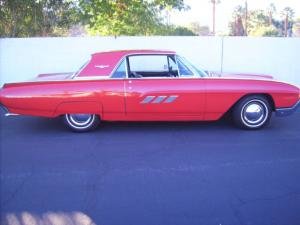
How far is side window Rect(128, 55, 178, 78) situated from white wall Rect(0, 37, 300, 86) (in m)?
3.31

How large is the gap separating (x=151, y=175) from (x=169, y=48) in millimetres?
6765

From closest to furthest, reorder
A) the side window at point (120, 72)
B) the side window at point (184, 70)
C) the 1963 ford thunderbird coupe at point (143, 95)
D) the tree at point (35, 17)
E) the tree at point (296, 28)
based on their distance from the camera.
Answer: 1. the 1963 ford thunderbird coupe at point (143, 95)
2. the side window at point (120, 72)
3. the side window at point (184, 70)
4. the tree at point (35, 17)
5. the tree at point (296, 28)

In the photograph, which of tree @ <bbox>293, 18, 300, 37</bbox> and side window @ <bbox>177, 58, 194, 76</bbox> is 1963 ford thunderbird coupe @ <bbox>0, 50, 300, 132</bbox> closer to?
side window @ <bbox>177, 58, 194, 76</bbox>

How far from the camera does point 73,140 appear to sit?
243 inches

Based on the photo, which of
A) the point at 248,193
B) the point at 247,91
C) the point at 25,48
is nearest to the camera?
the point at 248,193

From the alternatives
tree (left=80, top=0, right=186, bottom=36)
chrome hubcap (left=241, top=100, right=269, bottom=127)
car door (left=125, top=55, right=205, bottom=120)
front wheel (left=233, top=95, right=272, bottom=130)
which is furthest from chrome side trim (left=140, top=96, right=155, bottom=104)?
tree (left=80, top=0, right=186, bottom=36)

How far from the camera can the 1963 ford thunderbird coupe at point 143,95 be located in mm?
6410

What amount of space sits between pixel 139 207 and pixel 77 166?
1387mm

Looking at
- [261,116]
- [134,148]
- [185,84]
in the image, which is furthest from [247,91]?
[134,148]

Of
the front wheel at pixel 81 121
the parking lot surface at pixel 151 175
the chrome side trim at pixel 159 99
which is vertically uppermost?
the chrome side trim at pixel 159 99

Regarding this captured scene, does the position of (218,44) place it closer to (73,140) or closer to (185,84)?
(185,84)

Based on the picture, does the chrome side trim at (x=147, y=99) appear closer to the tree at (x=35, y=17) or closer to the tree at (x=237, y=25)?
the tree at (x=35, y=17)

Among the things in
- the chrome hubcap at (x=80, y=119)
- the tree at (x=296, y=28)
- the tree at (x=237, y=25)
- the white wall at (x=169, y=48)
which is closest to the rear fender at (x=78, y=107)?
the chrome hubcap at (x=80, y=119)

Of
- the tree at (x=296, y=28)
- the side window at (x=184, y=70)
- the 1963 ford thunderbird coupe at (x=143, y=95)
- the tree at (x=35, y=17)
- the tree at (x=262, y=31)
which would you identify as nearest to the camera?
the 1963 ford thunderbird coupe at (x=143, y=95)
